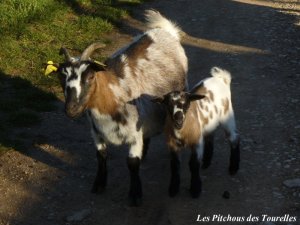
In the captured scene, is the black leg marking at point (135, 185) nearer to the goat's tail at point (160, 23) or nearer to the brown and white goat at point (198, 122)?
the brown and white goat at point (198, 122)

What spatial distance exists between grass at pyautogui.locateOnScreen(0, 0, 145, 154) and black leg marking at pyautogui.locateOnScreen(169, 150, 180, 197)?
2.97 metres

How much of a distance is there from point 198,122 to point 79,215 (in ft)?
6.54

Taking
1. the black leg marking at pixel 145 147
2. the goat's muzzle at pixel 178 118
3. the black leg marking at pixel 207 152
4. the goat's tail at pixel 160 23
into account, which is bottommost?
the black leg marking at pixel 145 147

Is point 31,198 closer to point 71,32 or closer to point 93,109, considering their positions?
point 93,109

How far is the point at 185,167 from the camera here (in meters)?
8.63

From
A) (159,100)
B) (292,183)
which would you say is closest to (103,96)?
(159,100)

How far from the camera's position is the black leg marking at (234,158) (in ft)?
27.3

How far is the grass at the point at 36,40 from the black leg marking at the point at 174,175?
117 inches

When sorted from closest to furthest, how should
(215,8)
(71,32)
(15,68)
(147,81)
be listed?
(147,81) < (15,68) < (71,32) < (215,8)

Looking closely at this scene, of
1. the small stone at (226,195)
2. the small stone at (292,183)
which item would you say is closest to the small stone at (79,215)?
the small stone at (226,195)

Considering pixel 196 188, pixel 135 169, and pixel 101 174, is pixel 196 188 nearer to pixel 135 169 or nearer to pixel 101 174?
pixel 135 169

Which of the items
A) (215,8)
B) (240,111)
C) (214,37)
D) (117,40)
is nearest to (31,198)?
(240,111)

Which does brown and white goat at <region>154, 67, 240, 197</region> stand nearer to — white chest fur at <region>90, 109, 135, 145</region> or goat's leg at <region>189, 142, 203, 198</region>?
goat's leg at <region>189, 142, 203, 198</region>

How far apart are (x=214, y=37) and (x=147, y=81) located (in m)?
6.95
